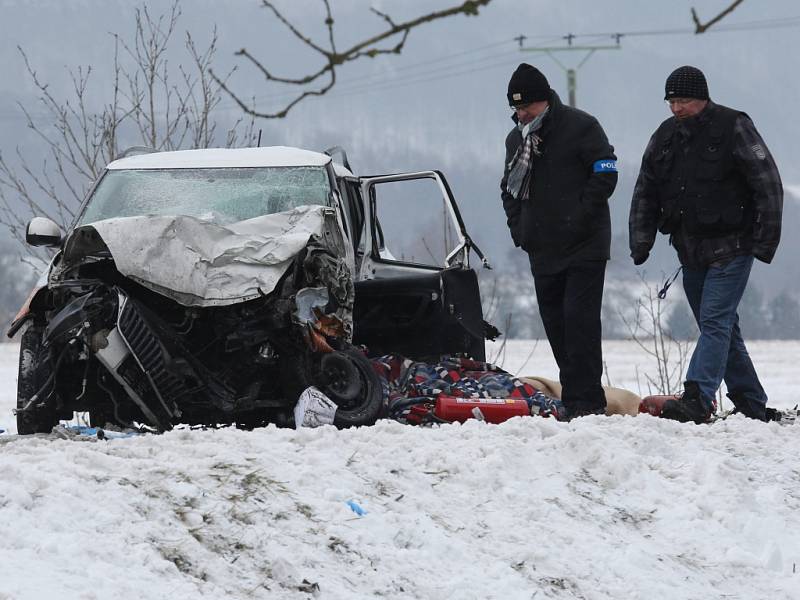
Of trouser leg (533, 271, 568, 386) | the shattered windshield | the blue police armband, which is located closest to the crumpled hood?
the shattered windshield

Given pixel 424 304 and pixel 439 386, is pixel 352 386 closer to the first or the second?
pixel 439 386

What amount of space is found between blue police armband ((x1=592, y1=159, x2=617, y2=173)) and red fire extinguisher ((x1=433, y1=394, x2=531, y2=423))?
4.63 ft

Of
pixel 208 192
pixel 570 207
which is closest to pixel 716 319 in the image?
pixel 570 207

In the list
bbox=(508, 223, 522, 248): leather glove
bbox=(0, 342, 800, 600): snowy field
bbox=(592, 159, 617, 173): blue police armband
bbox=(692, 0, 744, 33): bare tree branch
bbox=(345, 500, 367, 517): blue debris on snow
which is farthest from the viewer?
bbox=(508, 223, 522, 248): leather glove

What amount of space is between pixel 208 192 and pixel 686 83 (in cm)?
298

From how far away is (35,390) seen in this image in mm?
7367

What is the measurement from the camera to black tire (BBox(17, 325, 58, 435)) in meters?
7.33

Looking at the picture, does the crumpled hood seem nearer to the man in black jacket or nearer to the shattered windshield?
the shattered windshield

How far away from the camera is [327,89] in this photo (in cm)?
294

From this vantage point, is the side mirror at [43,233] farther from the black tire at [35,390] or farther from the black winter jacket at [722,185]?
the black winter jacket at [722,185]

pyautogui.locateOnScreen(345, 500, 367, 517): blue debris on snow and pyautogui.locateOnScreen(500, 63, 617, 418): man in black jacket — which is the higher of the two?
pyautogui.locateOnScreen(500, 63, 617, 418): man in black jacket

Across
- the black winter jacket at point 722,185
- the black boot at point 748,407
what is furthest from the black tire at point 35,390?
the black boot at point 748,407

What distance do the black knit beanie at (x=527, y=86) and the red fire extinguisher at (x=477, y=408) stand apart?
175 cm

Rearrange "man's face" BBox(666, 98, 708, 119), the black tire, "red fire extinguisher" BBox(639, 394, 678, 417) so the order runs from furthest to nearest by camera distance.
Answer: "red fire extinguisher" BBox(639, 394, 678, 417)
"man's face" BBox(666, 98, 708, 119)
the black tire
